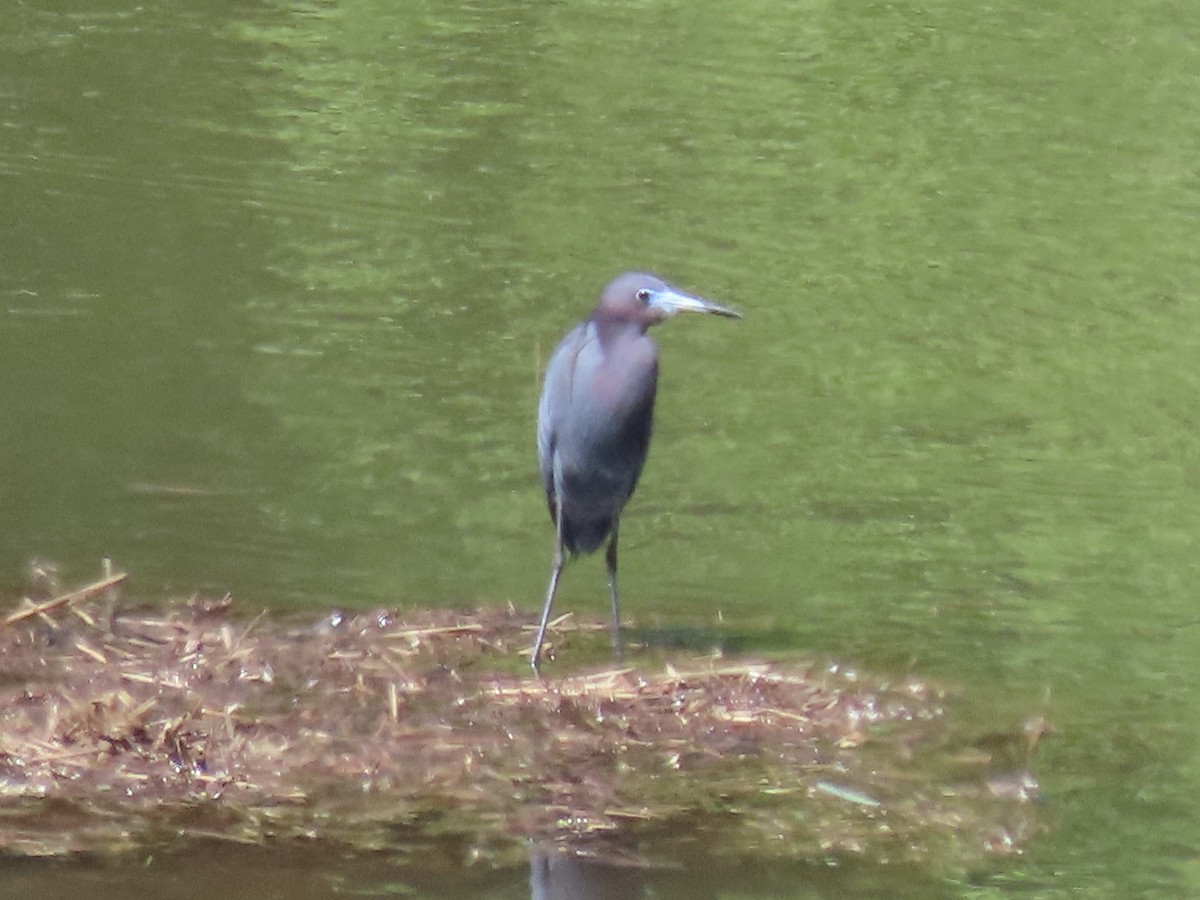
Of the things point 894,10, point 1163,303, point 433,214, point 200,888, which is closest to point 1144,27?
point 894,10

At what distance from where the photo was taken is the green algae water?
21.7 ft

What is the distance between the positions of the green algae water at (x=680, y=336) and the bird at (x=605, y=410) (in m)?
0.48

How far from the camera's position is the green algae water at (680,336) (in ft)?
21.7

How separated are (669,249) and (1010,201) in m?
2.28

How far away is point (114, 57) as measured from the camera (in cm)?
1324

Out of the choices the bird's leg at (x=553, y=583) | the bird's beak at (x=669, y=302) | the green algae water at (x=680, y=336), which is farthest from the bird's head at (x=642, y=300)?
the green algae water at (x=680, y=336)

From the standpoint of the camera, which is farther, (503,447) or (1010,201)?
(1010,201)

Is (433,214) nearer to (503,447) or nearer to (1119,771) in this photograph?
(503,447)

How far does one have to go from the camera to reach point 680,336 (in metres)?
9.70

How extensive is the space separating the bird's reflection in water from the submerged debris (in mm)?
82

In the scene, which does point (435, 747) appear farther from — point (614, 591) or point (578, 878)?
point (614, 591)

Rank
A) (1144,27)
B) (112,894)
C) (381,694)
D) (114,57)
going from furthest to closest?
(1144,27) → (114,57) → (381,694) → (112,894)

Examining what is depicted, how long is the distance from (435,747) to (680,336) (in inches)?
179

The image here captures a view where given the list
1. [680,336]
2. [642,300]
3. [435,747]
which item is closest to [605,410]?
[642,300]
